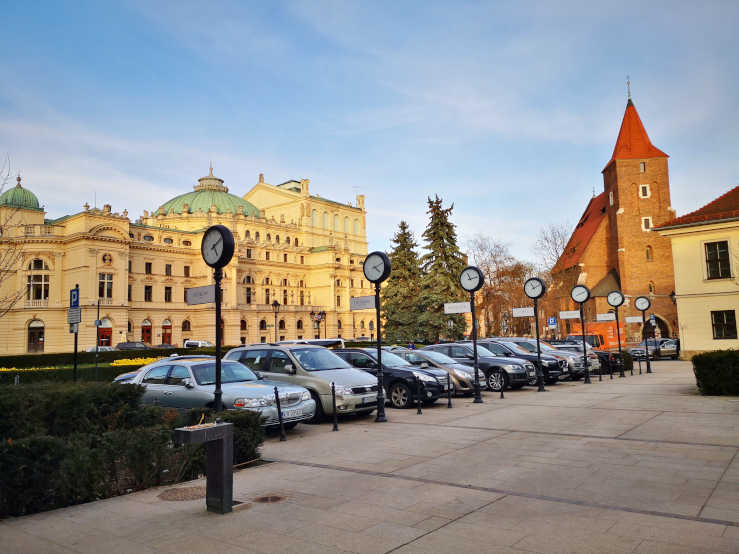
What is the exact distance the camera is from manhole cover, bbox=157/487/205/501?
640 centimetres

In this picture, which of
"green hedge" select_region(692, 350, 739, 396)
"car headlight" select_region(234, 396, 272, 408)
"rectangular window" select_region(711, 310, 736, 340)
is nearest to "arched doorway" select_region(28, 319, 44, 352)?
"car headlight" select_region(234, 396, 272, 408)

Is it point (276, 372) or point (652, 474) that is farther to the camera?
point (276, 372)

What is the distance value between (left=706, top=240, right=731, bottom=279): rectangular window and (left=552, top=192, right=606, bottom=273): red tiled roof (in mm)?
30061

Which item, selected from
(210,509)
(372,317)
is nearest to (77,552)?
(210,509)

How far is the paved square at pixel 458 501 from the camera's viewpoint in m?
4.77

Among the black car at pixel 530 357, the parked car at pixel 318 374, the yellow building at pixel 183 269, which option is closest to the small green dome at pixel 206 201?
the yellow building at pixel 183 269

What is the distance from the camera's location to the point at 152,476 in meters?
6.99

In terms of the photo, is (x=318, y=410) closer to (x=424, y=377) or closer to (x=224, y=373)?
(x=224, y=373)

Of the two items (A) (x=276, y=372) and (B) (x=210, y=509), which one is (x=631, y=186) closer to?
(A) (x=276, y=372)

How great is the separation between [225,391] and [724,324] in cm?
3311

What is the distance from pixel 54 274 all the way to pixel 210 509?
7113cm

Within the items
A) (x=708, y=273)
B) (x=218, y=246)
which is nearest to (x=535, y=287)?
(x=218, y=246)

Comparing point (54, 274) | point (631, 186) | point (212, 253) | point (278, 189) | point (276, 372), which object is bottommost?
point (276, 372)

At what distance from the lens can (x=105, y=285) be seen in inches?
2630
